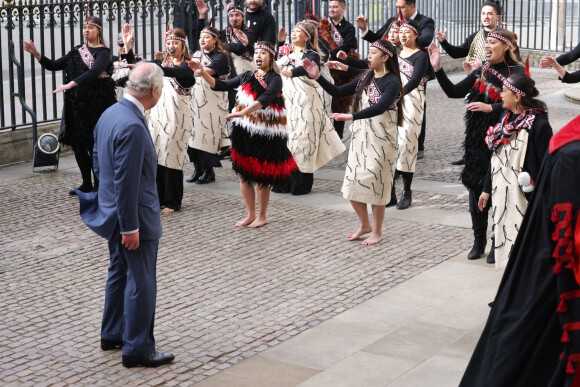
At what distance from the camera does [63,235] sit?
902 centimetres

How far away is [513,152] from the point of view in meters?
6.81

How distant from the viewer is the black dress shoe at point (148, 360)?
19.2 feet

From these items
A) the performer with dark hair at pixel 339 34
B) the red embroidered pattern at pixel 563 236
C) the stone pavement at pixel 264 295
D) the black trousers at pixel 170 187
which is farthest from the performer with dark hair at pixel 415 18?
the red embroidered pattern at pixel 563 236

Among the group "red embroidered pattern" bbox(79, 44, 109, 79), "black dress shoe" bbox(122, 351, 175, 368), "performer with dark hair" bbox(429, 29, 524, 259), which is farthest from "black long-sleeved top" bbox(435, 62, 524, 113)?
"red embroidered pattern" bbox(79, 44, 109, 79)

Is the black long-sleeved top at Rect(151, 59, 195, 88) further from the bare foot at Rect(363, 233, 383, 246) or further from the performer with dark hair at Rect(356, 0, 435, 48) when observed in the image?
the bare foot at Rect(363, 233, 383, 246)

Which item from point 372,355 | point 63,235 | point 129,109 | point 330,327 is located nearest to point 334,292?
point 330,327

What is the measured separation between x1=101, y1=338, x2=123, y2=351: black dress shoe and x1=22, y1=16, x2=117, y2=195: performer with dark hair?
14.7 feet

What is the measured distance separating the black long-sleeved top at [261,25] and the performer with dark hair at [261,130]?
3731 mm

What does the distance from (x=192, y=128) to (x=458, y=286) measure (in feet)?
13.9

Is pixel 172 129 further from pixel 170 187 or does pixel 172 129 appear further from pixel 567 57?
pixel 567 57

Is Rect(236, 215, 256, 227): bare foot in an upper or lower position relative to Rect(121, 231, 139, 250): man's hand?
lower

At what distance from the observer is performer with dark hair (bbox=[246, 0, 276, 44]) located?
12836 millimetres

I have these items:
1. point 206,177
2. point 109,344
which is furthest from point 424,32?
point 109,344

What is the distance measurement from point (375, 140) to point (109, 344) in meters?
3.32
